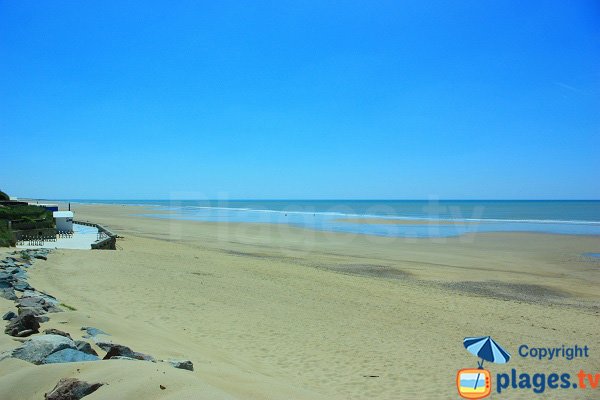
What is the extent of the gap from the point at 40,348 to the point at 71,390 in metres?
1.28

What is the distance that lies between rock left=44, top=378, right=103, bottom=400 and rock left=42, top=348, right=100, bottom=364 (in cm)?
78

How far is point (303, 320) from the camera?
970cm

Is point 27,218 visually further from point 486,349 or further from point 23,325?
point 486,349

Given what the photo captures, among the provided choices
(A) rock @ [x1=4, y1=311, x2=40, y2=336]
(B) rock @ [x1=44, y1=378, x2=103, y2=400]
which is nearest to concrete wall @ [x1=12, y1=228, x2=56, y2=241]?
(A) rock @ [x1=4, y1=311, x2=40, y2=336]

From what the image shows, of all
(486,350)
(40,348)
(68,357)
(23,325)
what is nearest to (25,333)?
(23,325)

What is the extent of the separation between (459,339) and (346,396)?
3.90 m

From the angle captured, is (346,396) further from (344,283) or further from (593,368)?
(344,283)

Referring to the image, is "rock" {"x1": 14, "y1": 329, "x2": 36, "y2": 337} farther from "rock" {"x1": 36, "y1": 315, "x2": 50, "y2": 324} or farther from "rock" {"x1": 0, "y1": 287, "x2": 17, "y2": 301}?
"rock" {"x1": 0, "y1": 287, "x2": 17, "y2": 301}

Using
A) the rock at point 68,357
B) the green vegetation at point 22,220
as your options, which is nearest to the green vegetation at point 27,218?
the green vegetation at point 22,220

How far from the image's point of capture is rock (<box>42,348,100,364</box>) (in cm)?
425

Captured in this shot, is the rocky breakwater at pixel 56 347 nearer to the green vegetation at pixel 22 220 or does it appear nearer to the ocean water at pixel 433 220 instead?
the green vegetation at pixel 22 220

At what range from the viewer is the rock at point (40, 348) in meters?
4.28

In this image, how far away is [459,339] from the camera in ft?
28.8

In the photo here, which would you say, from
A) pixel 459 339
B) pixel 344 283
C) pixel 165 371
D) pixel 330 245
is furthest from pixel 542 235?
pixel 165 371
